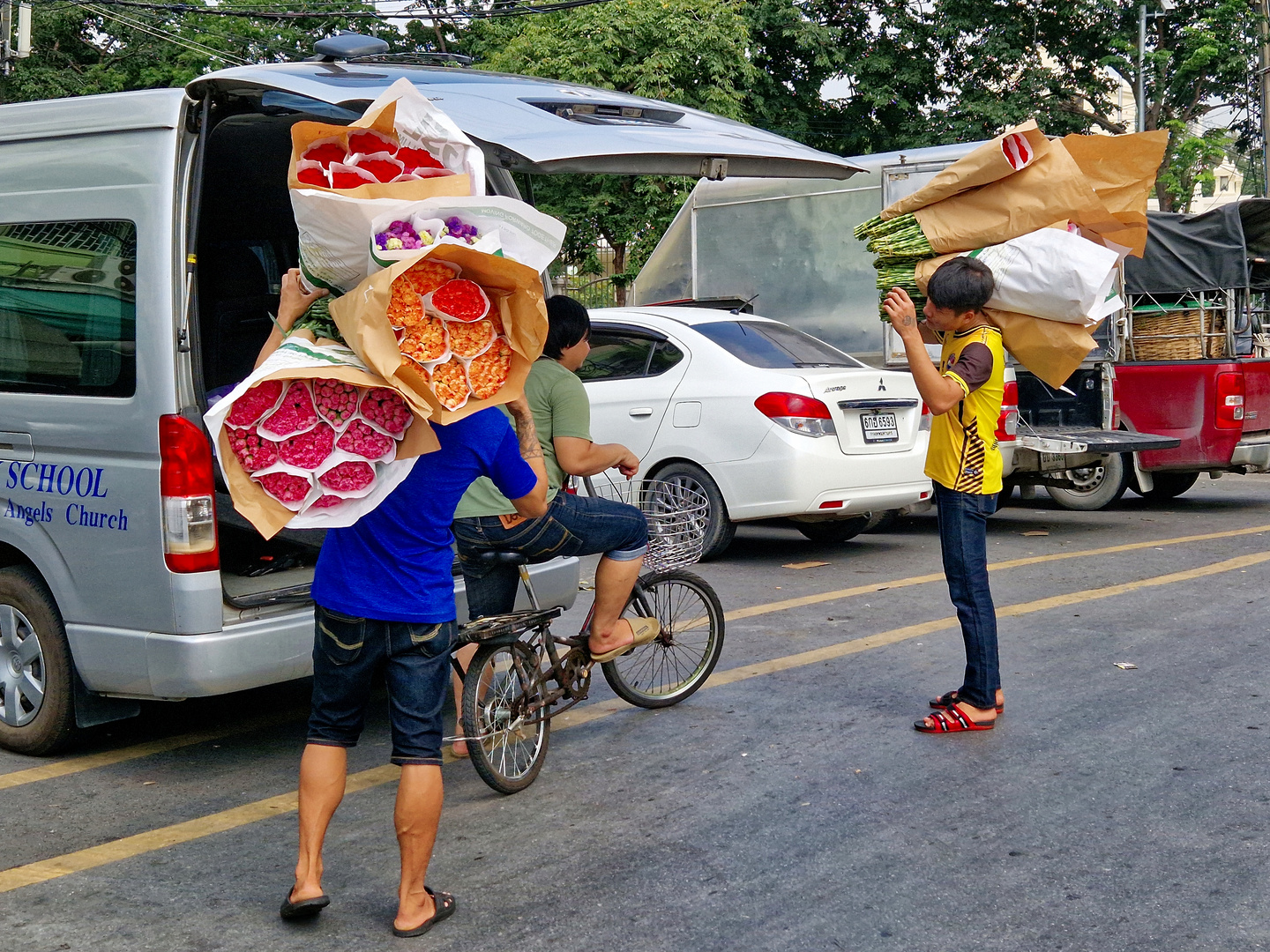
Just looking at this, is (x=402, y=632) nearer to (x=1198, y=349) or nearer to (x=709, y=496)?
(x=709, y=496)

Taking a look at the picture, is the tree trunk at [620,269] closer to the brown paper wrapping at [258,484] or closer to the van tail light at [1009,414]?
the van tail light at [1009,414]

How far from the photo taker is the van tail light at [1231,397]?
10.5m

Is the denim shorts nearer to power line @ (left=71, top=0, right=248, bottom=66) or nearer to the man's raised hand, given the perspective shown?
the man's raised hand

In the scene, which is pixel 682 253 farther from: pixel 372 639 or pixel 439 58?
pixel 372 639

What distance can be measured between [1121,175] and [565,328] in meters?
2.20

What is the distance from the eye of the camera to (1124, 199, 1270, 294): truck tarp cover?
1118cm

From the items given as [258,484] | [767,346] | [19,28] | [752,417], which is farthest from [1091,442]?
[19,28]

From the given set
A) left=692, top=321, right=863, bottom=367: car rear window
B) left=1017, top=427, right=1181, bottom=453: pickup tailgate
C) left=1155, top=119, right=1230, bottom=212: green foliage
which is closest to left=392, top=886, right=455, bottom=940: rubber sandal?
left=692, top=321, right=863, bottom=367: car rear window

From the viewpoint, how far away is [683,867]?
3.87m

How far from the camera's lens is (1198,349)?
10898 millimetres

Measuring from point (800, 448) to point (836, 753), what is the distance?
3.78 meters

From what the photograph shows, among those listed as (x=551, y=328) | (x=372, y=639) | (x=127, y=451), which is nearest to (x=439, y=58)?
(x=551, y=328)

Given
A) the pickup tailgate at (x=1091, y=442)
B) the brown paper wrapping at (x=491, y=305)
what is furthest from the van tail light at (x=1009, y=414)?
the brown paper wrapping at (x=491, y=305)

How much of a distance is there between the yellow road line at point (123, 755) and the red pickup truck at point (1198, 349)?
782cm
